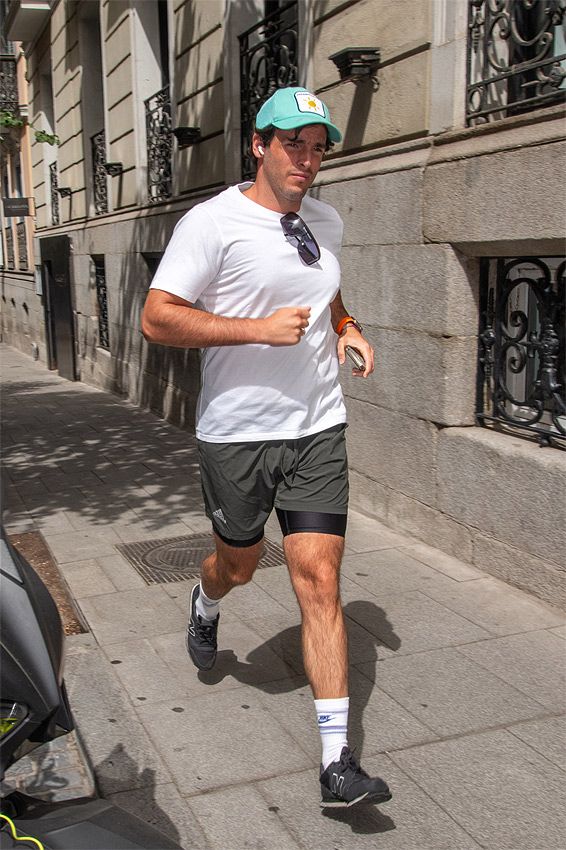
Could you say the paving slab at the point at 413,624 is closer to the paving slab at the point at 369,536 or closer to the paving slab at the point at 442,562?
the paving slab at the point at 442,562

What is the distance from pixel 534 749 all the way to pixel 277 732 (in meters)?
0.91

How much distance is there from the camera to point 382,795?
102 inches

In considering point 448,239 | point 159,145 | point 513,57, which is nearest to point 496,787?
point 448,239

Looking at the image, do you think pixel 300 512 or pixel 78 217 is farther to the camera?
pixel 78 217

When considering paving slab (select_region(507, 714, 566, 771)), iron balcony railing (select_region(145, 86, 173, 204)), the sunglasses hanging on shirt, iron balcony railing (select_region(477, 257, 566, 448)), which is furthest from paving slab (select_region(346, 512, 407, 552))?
iron balcony railing (select_region(145, 86, 173, 204))

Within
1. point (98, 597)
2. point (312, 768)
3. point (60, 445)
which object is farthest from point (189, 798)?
point (60, 445)

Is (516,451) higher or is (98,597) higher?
(516,451)

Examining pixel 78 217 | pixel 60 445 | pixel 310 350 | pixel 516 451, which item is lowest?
pixel 60 445

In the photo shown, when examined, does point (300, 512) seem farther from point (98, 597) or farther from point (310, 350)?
point (98, 597)

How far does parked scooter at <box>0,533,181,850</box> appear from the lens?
4.90ft

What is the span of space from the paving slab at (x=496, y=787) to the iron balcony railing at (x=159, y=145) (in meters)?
8.81

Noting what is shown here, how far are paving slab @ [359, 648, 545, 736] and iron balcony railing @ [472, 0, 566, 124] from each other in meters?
2.84

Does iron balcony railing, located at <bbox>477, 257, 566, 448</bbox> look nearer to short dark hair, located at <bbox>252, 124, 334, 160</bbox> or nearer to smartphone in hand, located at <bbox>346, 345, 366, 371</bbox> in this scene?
smartphone in hand, located at <bbox>346, 345, 366, 371</bbox>

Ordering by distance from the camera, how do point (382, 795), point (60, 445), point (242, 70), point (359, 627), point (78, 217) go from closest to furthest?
point (382, 795)
point (359, 627)
point (242, 70)
point (60, 445)
point (78, 217)
